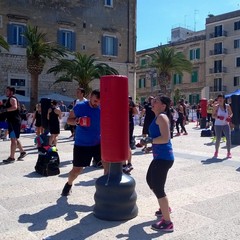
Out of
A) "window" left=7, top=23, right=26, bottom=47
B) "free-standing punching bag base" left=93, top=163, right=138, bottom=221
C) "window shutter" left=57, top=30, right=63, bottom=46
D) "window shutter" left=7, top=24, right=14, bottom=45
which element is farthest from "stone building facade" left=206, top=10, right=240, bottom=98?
"free-standing punching bag base" left=93, top=163, right=138, bottom=221

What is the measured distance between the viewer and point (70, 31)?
29.0 metres

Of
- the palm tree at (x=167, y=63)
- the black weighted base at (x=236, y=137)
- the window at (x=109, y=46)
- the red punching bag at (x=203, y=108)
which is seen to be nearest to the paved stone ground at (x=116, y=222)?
the black weighted base at (x=236, y=137)

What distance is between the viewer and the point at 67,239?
4047 millimetres

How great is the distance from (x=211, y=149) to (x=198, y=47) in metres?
43.4

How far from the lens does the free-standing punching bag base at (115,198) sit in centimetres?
463

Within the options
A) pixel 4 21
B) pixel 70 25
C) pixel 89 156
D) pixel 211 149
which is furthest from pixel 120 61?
pixel 89 156

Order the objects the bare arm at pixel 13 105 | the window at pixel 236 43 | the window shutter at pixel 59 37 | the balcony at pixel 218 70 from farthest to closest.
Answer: the balcony at pixel 218 70 → the window at pixel 236 43 → the window shutter at pixel 59 37 → the bare arm at pixel 13 105

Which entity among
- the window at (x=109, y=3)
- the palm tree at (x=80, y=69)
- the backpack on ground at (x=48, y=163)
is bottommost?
the backpack on ground at (x=48, y=163)

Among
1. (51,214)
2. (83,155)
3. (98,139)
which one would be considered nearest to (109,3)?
(98,139)

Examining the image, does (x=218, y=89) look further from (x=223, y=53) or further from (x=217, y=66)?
(x=223, y=53)

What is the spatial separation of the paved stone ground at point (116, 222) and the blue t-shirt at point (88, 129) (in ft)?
2.95

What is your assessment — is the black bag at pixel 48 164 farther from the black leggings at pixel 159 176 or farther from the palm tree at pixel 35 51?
the palm tree at pixel 35 51

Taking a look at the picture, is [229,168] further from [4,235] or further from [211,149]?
[4,235]

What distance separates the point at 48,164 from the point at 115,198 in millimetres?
3027
